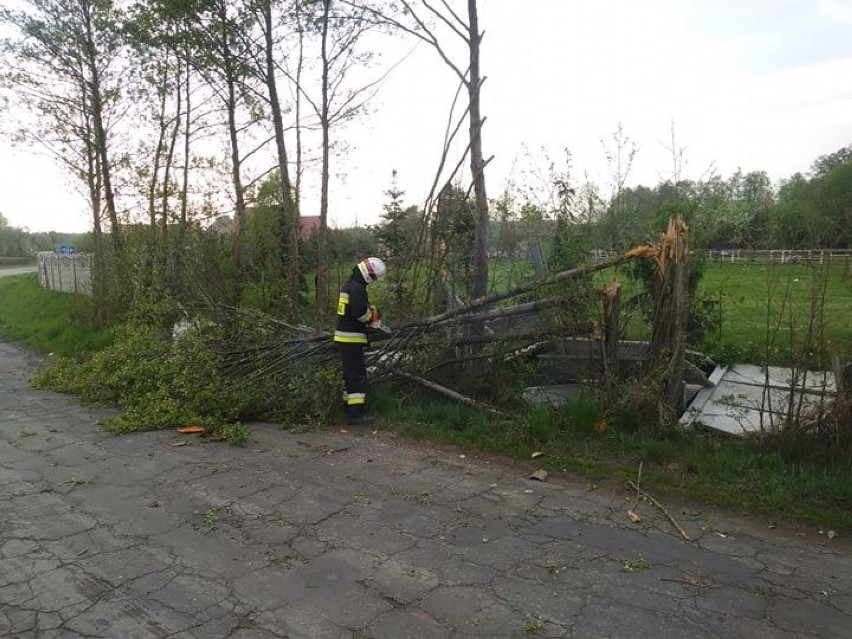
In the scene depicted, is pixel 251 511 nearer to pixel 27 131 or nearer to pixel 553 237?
pixel 553 237

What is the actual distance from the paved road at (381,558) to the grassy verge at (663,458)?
0.90ft

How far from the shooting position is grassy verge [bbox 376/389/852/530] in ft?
14.4

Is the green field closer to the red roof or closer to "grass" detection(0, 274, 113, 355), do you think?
the red roof

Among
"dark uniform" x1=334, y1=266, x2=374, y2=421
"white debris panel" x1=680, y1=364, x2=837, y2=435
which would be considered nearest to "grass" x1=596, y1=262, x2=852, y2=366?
"white debris panel" x1=680, y1=364, x2=837, y2=435

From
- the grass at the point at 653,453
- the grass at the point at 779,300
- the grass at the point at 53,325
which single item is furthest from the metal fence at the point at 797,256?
the grass at the point at 53,325

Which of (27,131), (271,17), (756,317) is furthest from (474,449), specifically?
(27,131)

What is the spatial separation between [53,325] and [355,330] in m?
12.1

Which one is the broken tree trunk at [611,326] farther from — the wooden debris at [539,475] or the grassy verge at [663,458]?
the wooden debris at [539,475]

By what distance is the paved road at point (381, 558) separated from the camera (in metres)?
3.19

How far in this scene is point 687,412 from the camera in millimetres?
5730

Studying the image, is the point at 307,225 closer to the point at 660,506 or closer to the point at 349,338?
the point at 349,338

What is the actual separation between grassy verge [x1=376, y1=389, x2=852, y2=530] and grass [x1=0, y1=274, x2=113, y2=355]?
30.0ft

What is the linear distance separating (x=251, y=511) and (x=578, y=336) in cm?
361

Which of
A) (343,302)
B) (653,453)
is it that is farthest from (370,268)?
(653,453)
